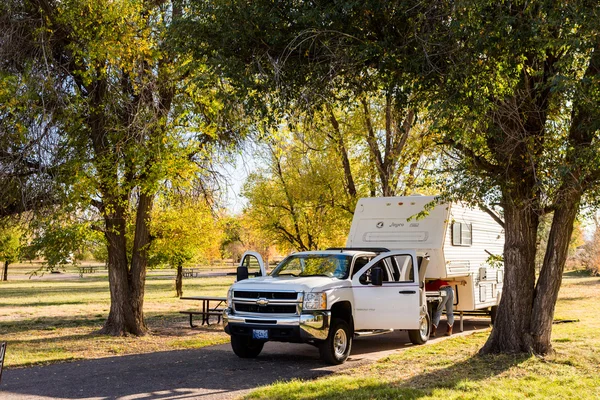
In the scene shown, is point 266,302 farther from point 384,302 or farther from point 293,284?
point 384,302

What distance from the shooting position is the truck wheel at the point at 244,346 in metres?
12.8

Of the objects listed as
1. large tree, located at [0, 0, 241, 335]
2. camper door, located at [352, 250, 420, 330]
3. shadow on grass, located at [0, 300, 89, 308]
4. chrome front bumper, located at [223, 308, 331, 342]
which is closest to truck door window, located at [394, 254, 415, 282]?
camper door, located at [352, 250, 420, 330]

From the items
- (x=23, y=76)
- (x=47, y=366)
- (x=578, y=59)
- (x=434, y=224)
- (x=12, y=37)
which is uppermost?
(x=12, y=37)

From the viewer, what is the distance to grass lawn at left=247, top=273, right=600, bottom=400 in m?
8.99

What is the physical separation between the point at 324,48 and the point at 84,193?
7.56 m

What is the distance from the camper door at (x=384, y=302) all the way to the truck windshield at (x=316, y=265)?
12.9 inches

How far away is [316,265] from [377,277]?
4.33ft

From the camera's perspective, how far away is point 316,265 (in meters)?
13.6

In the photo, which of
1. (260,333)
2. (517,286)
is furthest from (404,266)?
(260,333)

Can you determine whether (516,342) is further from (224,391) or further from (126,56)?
(126,56)

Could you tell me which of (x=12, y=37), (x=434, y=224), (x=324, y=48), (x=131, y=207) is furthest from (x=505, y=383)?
(x=12, y=37)

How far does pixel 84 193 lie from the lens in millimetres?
15273

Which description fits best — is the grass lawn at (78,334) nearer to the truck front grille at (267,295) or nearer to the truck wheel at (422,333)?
the truck front grille at (267,295)

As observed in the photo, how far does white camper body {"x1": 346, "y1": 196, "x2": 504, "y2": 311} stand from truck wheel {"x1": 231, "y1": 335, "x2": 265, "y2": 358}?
16.2ft
